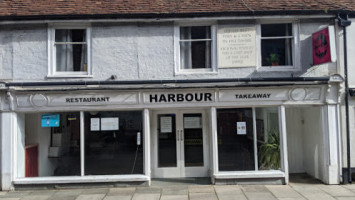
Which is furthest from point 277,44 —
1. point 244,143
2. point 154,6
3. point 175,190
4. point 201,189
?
point 175,190

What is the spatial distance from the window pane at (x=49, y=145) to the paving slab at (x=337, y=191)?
6.74 meters

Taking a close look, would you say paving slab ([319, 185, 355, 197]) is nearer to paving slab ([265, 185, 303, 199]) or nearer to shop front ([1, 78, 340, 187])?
shop front ([1, 78, 340, 187])

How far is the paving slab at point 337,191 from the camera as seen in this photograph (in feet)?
24.5

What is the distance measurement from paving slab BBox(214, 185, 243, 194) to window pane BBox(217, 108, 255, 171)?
690mm

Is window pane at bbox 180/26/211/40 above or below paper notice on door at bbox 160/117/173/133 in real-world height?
above

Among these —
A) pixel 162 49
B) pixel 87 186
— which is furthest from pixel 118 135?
pixel 162 49

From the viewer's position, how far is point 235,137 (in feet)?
28.9

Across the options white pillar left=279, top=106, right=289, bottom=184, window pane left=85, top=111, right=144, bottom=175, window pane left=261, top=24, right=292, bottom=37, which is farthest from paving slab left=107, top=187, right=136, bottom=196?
window pane left=261, top=24, right=292, bottom=37

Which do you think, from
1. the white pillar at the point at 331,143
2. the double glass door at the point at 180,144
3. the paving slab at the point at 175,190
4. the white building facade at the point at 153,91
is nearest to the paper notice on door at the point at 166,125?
the double glass door at the point at 180,144

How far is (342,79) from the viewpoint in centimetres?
830

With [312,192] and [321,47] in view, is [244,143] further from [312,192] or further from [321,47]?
[321,47]

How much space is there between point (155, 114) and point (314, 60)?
4.88 meters

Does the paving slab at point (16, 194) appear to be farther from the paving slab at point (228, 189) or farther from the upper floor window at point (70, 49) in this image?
the paving slab at point (228, 189)

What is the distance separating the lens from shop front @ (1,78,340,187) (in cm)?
845
